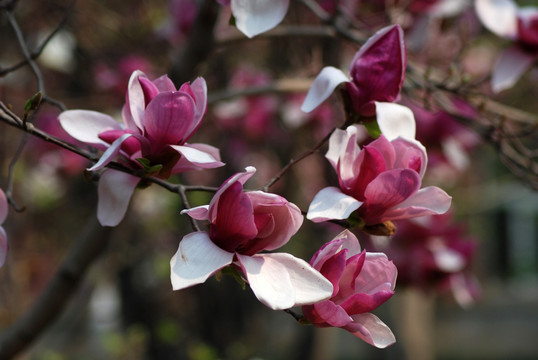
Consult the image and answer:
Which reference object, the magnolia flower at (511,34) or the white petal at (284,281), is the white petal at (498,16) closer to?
the magnolia flower at (511,34)

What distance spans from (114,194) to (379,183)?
284 mm

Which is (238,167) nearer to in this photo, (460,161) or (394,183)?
(460,161)

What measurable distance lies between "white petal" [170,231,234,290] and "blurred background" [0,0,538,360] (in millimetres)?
509

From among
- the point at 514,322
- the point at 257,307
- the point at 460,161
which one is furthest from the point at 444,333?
the point at 460,161

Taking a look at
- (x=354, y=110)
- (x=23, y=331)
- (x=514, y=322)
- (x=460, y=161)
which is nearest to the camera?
(x=354, y=110)

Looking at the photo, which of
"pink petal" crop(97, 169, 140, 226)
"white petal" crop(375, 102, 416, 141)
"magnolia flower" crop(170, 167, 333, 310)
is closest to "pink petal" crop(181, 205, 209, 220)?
"magnolia flower" crop(170, 167, 333, 310)

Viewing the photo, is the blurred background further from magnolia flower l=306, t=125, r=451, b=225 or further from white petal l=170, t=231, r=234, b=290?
white petal l=170, t=231, r=234, b=290

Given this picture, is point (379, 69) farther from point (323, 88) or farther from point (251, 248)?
point (251, 248)

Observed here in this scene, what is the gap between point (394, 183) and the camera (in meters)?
0.65

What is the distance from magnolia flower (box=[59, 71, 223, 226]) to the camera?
653mm

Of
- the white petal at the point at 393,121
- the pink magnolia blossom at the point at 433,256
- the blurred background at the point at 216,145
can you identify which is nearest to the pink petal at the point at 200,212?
the white petal at the point at 393,121

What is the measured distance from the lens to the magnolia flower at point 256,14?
0.81 m

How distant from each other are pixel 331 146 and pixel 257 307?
2094mm

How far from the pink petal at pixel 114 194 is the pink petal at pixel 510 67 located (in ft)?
2.31
